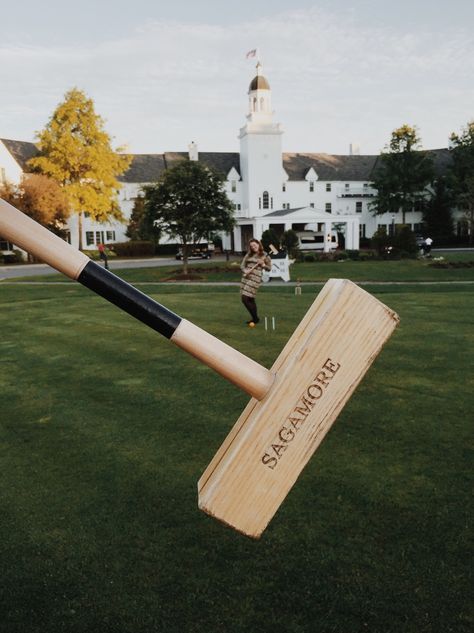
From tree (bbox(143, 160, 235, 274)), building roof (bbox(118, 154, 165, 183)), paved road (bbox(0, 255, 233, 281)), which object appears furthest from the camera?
building roof (bbox(118, 154, 165, 183))

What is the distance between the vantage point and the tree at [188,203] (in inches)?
1198

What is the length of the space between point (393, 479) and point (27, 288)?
78.8 ft

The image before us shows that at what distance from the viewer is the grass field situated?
2.71 m

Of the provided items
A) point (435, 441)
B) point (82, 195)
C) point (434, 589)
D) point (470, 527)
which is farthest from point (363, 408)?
point (82, 195)

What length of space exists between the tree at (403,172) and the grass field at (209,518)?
62352mm

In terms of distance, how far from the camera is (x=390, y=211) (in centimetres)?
6700

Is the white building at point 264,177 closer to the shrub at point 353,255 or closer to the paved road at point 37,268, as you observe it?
the paved road at point 37,268

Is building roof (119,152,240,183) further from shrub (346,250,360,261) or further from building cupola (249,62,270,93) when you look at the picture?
shrub (346,250,360,261)

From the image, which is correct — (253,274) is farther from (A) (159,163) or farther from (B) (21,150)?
(A) (159,163)

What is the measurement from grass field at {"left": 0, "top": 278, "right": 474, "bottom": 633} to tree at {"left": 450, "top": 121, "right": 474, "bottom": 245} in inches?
2411

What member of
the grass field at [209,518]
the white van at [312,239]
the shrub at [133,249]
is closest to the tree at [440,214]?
the white van at [312,239]

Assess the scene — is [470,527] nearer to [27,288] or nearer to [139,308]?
[139,308]

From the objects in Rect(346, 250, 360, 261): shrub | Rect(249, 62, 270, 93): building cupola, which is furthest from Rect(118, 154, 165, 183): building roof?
Rect(346, 250, 360, 261): shrub

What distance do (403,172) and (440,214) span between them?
24.1 feet
